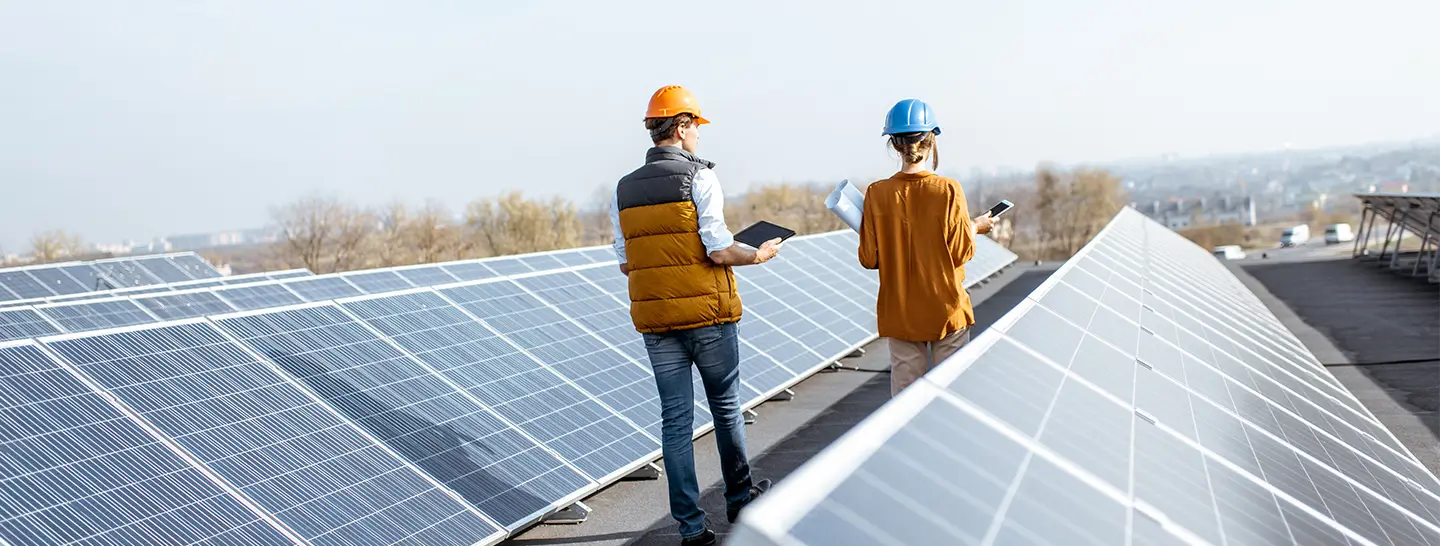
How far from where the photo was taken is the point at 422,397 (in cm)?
686

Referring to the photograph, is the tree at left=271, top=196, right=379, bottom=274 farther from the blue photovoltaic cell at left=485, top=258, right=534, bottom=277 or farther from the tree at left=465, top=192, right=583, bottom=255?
the blue photovoltaic cell at left=485, top=258, right=534, bottom=277

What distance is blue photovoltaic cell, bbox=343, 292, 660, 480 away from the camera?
7.05m

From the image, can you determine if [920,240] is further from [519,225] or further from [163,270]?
[519,225]

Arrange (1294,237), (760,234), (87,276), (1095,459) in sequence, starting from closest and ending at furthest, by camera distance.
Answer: (1095,459) < (760,234) < (87,276) < (1294,237)

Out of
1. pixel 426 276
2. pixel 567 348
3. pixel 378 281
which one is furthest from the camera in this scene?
pixel 426 276

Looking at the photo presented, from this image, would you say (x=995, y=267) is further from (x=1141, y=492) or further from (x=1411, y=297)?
(x=1141, y=492)

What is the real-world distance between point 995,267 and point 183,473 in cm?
2351

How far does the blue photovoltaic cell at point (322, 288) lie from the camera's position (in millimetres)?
15172

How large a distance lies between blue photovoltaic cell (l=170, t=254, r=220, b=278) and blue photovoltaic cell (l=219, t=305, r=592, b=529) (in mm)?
22516

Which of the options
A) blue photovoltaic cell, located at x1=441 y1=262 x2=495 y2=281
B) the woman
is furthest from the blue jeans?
blue photovoltaic cell, located at x1=441 y1=262 x2=495 y2=281

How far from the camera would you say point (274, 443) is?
18.6 feet

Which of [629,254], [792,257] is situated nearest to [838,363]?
[792,257]

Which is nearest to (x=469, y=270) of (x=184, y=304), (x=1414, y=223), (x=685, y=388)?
(x=184, y=304)

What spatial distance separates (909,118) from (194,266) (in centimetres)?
2684
